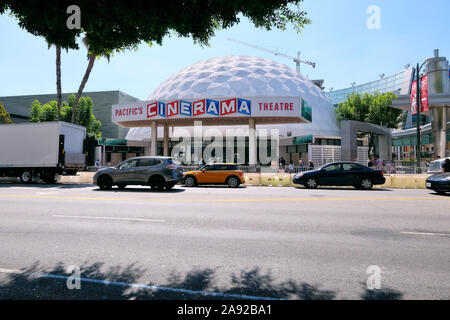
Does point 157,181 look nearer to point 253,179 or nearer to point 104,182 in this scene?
point 104,182

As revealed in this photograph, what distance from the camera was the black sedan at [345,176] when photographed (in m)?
15.3

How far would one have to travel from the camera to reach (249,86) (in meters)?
38.8

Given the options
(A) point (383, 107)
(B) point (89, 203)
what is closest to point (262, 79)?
(A) point (383, 107)

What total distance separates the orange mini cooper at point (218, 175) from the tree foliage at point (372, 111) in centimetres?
3236

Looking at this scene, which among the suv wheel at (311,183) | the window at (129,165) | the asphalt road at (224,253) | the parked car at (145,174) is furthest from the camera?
the suv wheel at (311,183)

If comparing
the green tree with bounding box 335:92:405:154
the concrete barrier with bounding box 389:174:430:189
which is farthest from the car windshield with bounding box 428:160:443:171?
the green tree with bounding box 335:92:405:154

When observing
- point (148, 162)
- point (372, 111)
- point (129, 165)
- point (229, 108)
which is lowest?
point (129, 165)

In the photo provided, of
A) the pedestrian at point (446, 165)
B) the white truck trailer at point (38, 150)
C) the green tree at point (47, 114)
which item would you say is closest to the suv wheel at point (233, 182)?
the white truck trailer at point (38, 150)

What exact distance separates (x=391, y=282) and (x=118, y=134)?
63513 millimetres

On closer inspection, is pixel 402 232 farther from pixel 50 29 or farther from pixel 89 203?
pixel 89 203

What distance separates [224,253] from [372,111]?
43889 millimetres

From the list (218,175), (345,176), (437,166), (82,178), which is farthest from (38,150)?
(437,166)

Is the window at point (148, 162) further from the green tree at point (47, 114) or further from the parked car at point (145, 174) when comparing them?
the green tree at point (47, 114)

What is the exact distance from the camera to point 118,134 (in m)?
61.2
